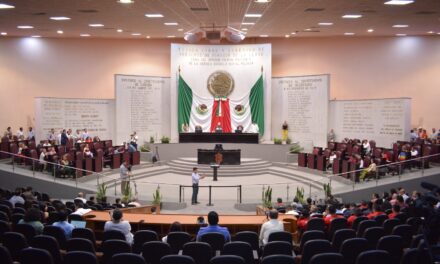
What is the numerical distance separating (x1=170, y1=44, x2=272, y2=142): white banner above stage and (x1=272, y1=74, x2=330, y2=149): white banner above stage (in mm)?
778

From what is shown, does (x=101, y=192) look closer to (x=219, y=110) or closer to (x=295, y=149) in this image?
(x=295, y=149)

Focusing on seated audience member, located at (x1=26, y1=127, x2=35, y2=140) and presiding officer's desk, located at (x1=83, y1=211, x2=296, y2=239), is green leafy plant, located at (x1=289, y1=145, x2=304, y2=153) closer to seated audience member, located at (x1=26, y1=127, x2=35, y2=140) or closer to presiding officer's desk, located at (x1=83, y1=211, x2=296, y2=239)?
seated audience member, located at (x1=26, y1=127, x2=35, y2=140)

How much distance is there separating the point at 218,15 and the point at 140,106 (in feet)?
34.0

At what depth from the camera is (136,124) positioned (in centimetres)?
2548

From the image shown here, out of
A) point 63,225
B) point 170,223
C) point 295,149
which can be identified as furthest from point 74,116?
→ point 63,225

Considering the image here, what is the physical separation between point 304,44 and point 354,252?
844 inches

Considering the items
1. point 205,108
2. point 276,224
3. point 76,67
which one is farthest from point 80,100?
point 276,224

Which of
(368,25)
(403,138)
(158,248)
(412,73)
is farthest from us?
(412,73)

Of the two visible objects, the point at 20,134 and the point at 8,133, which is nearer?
the point at 8,133

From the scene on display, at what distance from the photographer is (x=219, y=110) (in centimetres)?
2620

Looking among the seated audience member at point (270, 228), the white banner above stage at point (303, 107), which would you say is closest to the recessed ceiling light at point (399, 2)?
the seated audience member at point (270, 228)

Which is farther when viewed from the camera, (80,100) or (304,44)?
(304,44)

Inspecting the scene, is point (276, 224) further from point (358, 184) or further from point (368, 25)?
point (368, 25)

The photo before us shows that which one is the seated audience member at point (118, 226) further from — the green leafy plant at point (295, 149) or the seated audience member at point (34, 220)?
the green leafy plant at point (295, 149)
